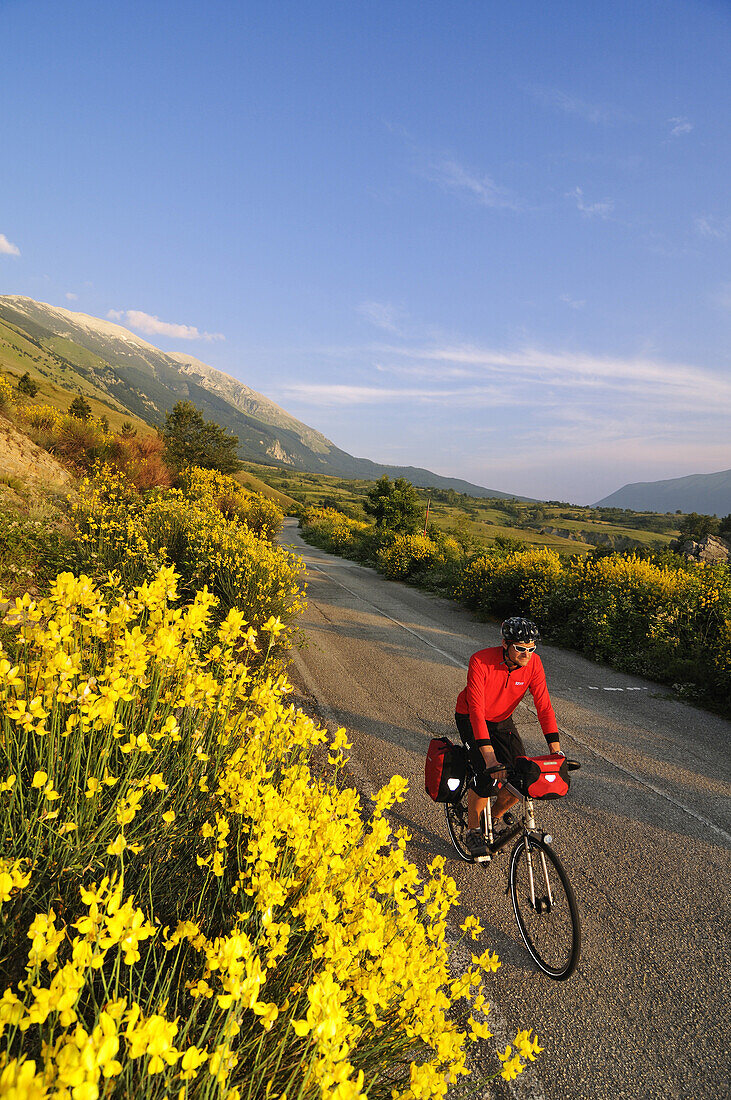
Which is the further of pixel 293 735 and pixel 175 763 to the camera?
pixel 293 735

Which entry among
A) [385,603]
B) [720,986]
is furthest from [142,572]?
[385,603]

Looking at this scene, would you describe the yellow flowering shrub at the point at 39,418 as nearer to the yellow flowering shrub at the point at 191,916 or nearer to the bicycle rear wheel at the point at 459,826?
the yellow flowering shrub at the point at 191,916

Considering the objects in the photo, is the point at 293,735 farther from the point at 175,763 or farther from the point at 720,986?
the point at 720,986

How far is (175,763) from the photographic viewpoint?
7.50 ft

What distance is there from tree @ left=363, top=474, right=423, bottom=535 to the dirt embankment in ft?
63.0

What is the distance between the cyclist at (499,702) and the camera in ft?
11.4

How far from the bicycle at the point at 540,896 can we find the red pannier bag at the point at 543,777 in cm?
8

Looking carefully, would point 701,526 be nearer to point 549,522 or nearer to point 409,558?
point 409,558

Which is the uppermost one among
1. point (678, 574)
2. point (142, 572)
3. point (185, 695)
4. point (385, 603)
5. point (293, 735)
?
point (678, 574)

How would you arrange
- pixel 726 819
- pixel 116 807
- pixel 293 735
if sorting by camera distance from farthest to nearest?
pixel 726 819, pixel 293 735, pixel 116 807

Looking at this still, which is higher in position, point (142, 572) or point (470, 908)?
point (142, 572)

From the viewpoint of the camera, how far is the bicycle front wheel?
2963mm

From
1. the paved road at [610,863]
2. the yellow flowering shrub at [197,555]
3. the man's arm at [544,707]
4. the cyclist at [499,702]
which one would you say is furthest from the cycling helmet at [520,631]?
the yellow flowering shrub at [197,555]

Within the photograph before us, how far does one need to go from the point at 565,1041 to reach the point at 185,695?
8.66ft
